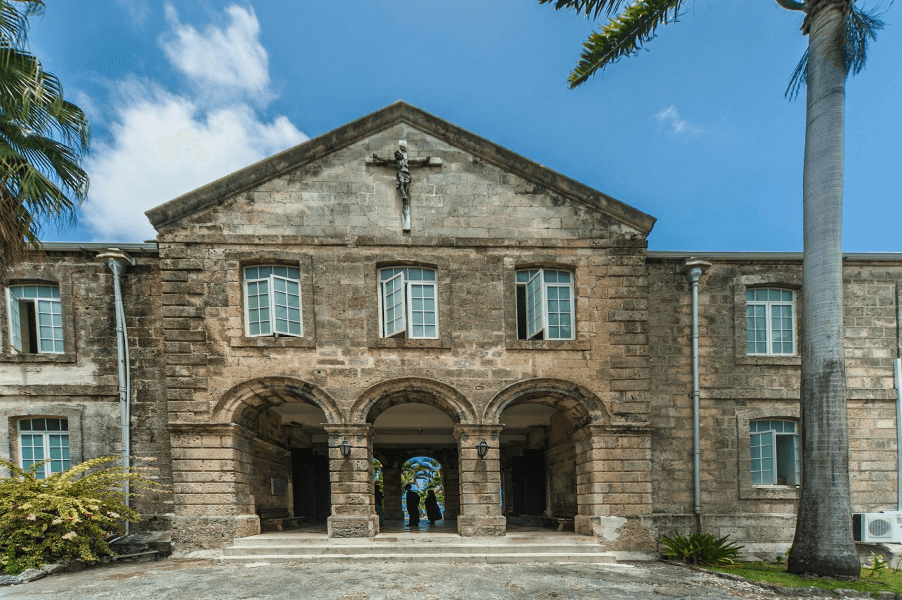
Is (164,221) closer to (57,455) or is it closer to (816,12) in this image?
(57,455)

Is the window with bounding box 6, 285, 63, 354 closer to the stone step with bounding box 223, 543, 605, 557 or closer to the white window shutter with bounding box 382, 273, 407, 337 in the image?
the stone step with bounding box 223, 543, 605, 557

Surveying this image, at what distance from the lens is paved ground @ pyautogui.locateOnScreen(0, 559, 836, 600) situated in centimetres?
801

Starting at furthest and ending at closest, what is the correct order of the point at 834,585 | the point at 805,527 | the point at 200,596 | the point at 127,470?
the point at 127,470, the point at 805,527, the point at 834,585, the point at 200,596

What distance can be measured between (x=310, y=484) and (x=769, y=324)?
41.5 ft

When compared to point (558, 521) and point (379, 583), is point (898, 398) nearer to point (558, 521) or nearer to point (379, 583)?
point (558, 521)

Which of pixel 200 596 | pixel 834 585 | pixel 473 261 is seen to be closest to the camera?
pixel 200 596

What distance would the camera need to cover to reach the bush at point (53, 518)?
9.31 m

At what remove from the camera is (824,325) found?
31.2 feet

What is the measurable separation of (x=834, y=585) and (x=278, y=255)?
11333 millimetres

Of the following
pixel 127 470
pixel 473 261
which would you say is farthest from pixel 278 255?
pixel 127 470

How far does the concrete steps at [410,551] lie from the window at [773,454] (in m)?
4.17

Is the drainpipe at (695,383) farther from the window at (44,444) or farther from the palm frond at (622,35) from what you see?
the window at (44,444)

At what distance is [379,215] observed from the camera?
11.8 m

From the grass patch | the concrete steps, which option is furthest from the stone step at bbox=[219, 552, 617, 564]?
the grass patch
